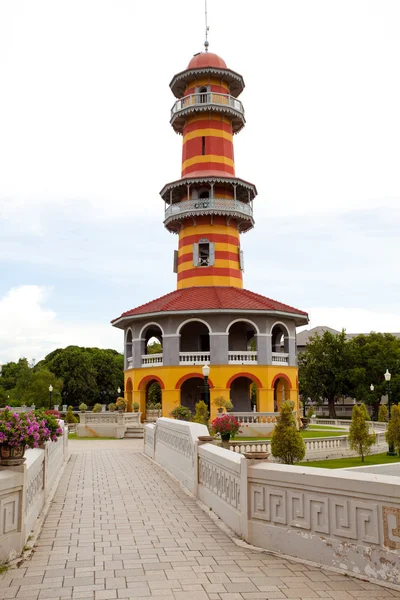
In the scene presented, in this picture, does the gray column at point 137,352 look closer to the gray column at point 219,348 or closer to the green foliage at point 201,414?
the gray column at point 219,348

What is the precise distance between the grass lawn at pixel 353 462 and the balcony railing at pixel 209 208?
17.8 metres

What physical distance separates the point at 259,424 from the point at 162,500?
1764 centimetres

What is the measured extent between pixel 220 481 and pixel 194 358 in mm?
25124

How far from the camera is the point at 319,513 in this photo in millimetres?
6492

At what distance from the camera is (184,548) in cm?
763

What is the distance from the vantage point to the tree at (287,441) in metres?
18.6

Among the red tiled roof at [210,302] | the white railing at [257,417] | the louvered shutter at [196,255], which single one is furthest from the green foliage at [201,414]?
the louvered shutter at [196,255]

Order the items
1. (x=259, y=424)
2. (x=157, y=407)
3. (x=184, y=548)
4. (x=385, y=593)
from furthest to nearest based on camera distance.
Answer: (x=157, y=407) → (x=259, y=424) → (x=184, y=548) → (x=385, y=593)

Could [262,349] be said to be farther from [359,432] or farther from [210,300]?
[359,432]

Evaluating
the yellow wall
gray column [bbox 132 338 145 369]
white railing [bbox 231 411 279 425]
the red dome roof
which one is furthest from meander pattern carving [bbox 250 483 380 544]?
the red dome roof

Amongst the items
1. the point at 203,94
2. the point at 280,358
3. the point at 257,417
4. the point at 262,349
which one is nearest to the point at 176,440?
the point at 257,417

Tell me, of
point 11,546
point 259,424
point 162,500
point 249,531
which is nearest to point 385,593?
point 249,531

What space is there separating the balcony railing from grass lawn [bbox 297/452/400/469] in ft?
58.5

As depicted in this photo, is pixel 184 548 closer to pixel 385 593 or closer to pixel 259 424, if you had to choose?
pixel 385 593
